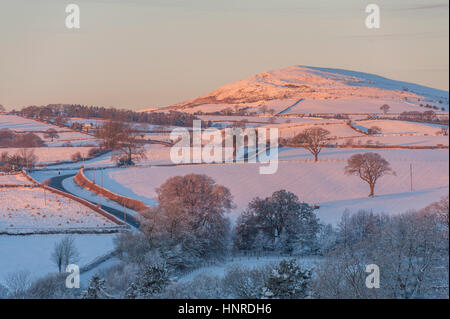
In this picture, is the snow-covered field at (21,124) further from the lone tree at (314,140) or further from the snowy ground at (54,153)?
the lone tree at (314,140)

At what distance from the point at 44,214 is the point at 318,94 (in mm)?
85682

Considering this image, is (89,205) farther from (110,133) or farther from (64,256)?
(110,133)

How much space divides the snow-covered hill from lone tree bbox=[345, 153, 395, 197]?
124 ft

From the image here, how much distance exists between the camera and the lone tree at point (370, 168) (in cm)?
2462

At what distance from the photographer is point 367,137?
37344 mm

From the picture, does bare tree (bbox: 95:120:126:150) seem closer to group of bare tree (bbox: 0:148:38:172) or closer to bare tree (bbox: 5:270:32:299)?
group of bare tree (bbox: 0:148:38:172)

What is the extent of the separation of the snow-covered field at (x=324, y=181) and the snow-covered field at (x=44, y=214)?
414 cm

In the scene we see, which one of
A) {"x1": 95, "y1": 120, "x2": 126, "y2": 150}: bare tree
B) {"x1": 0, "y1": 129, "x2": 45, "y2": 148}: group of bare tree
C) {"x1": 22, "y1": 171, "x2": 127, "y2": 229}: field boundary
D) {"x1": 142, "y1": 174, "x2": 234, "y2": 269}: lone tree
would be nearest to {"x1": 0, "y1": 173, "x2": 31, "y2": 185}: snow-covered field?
{"x1": 22, "y1": 171, "x2": 127, "y2": 229}: field boundary

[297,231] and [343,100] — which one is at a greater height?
[343,100]

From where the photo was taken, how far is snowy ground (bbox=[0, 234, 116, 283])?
52.5 ft

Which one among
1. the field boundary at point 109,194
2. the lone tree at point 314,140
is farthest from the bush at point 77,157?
the lone tree at point 314,140

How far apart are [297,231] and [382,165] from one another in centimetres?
745

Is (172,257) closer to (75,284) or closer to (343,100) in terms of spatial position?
(75,284)

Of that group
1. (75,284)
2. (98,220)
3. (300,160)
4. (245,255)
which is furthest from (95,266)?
(300,160)
